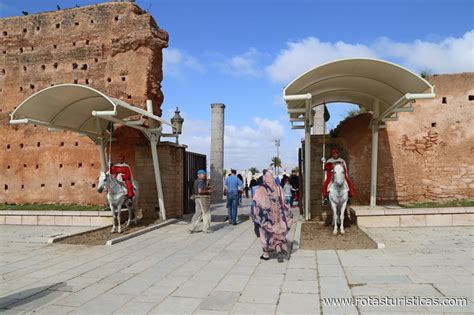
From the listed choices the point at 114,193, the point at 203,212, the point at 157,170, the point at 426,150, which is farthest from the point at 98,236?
the point at 426,150

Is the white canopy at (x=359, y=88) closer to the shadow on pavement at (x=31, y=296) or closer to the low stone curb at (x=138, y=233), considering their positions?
the low stone curb at (x=138, y=233)

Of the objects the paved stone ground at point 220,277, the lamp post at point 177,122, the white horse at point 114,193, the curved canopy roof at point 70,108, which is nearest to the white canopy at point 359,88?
the paved stone ground at point 220,277

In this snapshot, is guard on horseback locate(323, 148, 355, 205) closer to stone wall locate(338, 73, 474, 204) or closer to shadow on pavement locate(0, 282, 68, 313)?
stone wall locate(338, 73, 474, 204)

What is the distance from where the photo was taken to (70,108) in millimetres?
11039

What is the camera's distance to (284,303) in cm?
462

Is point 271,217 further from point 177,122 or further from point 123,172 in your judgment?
point 177,122

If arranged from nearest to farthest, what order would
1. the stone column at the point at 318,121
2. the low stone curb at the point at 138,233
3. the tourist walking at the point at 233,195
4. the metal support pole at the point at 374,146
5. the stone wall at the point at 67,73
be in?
the low stone curb at the point at 138,233
the metal support pole at the point at 374,146
the tourist walking at the point at 233,195
the stone wall at the point at 67,73
the stone column at the point at 318,121

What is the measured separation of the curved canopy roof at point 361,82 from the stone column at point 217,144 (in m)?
10.1

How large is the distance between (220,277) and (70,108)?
757cm

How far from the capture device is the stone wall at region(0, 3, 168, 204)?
14.0 m

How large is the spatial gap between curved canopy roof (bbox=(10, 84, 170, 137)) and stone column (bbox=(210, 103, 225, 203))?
9239 millimetres

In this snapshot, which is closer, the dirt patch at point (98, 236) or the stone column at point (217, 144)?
the dirt patch at point (98, 236)

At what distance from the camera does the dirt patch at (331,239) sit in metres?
8.06

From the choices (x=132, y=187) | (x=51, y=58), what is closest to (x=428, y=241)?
(x=132, y=187)
